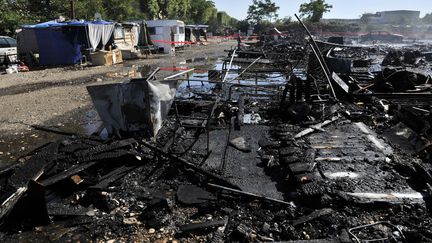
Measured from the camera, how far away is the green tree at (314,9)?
55.7 m

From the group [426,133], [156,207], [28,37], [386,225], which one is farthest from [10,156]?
[28,37]

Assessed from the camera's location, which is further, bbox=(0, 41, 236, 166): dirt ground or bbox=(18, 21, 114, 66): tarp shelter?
bbox=(18, 21, 114, 66): tarp shelter

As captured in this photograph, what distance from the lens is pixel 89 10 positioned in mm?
31078

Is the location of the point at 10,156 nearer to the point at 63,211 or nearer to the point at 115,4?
the point at 63,211

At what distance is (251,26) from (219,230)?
5790 cm

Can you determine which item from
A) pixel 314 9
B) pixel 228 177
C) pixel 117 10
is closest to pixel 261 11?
pixel 314 9

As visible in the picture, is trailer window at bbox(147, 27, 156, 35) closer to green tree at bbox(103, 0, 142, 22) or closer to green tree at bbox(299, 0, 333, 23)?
green tree at bbox(103, 0, 142, 22)

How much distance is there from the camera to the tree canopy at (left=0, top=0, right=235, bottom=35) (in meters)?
23.1

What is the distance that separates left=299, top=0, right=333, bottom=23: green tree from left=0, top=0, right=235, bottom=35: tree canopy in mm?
21435

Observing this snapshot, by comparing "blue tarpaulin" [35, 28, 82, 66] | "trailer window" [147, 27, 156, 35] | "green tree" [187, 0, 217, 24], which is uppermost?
"green tree" [187, 0, 217, 24]

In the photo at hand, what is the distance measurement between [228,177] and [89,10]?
3197 centimetres

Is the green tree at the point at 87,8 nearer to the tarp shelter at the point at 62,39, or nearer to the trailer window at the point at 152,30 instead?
the trailer window at the point at 152,30

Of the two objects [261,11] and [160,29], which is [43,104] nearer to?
[160,29]

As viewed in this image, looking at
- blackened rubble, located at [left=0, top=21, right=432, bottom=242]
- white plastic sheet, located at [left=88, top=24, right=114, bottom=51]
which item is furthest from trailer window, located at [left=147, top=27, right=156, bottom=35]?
blackened rubble, located at [left=0, top=21, right=432, bottom=242]
